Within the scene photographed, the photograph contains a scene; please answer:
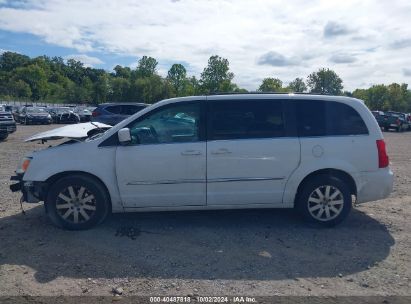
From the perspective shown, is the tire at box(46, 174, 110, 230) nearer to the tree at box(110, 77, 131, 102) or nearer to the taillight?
the taillight

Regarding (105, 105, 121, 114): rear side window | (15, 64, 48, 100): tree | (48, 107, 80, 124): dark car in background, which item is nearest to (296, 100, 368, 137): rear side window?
(105, 105, 121, 114): rear side window

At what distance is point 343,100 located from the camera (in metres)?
5.76

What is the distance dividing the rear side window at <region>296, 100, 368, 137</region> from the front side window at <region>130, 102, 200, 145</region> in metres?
1.48

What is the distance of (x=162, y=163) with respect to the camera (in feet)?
17.5

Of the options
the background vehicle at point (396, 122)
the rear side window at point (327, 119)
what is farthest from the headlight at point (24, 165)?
the background vehicle at point (396, 122)

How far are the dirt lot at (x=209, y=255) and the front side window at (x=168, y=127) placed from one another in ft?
4.11

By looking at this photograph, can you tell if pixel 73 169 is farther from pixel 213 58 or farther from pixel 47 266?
pixel 213 58

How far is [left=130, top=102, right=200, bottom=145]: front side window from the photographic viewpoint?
17.9 ft

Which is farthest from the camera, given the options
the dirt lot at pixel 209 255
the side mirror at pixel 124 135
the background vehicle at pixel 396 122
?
the background vehicle at pixel 396 122

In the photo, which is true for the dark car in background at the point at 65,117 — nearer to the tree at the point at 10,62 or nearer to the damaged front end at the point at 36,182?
the damaged front end at the point at 36,182

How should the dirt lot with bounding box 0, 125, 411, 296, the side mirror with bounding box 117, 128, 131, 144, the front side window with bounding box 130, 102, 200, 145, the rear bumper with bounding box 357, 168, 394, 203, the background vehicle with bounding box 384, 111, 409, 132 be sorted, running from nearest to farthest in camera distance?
the dirt lot with bounding box 0, 125, 411, 296 < the side mirror with bounding box 117, 128, 131, 144 < the front side window with bounding box 130, 102, 200, 145 < the rear bumper with bounding box 357, 168, 394, 203 < the background vehicle with bounding box 384, 111, 409, 132

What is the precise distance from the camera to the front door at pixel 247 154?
5.39 metres

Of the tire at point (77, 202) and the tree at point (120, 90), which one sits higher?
the tree at point (120, 90)

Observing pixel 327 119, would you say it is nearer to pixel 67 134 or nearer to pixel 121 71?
pixel 67 134
